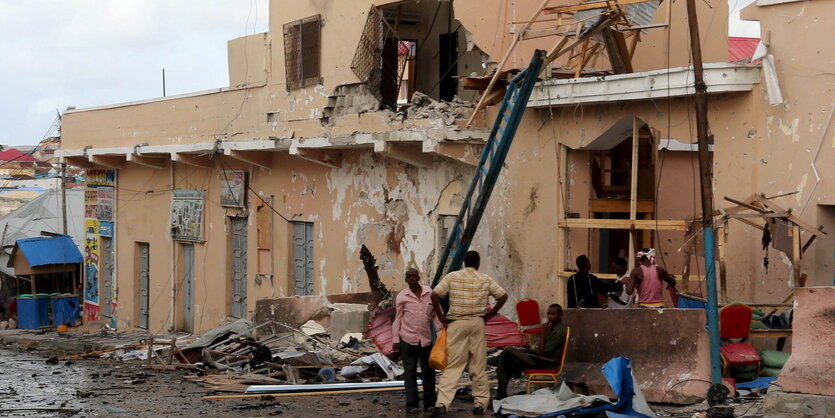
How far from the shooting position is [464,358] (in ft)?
32.8

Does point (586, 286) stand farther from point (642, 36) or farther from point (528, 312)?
point (642, 36)

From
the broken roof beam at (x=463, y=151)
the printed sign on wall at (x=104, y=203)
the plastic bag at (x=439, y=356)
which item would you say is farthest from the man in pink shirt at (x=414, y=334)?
the printed sign on wall at (x=104, y=203)

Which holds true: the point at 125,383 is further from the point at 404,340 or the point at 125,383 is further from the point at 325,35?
the point at 325,35

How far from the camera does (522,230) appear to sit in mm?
14242

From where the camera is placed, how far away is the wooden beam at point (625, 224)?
12.2 meters

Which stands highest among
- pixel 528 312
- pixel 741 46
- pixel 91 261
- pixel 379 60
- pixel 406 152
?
pixel 741 46

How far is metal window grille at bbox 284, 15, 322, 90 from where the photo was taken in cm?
1848

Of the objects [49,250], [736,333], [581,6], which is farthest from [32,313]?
[736,333]

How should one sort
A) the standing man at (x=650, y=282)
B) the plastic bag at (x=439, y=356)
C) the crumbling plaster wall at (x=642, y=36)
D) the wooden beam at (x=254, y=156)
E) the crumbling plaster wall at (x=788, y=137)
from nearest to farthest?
the plastic bag at (x=439, y=356)
the crumbling plaster wall at (x=788, y=137)
the standing man at (x=650, y=282)
the crumbling plaster wall at (x=642, y=36)
the wooden beam at (x=254, y=156)

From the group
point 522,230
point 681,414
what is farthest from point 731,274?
point 522,230

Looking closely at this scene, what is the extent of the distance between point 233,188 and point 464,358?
12.0 meters

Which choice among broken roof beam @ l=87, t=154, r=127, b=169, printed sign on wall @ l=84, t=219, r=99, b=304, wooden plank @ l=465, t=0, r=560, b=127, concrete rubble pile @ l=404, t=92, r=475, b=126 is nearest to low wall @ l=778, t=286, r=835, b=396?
wooden plank @ l=465, t=0, r=560, b=127

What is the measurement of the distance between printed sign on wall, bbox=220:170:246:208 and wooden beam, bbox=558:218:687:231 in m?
8.84

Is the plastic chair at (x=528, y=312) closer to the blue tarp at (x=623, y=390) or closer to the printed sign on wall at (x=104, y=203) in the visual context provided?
the blue tarp at (x=623, y=390)
